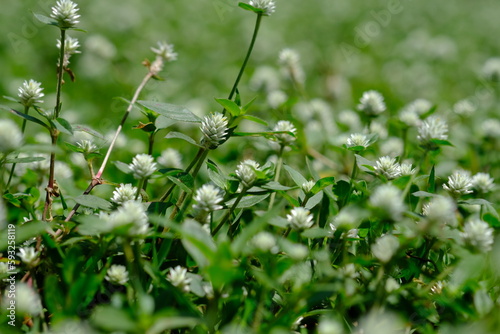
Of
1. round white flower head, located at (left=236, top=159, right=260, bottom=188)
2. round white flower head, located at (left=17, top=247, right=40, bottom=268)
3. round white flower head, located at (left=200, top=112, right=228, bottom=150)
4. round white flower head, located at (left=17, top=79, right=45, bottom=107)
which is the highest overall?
round white flower head, located at (left=17, top=79, right=45, bottom=107)

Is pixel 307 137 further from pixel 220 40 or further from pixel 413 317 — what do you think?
pixel 220 40

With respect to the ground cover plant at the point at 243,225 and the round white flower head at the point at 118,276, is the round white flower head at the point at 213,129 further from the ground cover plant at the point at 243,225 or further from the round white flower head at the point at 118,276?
the round white flower head at the point at 118,276

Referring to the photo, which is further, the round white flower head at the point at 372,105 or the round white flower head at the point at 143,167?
the round white flower head at the point at 372,105

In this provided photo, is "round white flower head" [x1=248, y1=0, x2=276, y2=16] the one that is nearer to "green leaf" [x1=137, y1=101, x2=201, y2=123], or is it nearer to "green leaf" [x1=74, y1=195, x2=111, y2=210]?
"green leaf" [x1=137, y1=101, x2=201, y2=123]

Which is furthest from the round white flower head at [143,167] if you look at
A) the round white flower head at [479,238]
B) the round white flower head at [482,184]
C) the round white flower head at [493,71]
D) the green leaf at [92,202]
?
the round white flower head at [493,71]

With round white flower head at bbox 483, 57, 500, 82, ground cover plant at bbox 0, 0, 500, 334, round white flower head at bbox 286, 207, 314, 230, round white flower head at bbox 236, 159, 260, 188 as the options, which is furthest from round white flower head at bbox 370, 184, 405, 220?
round white flower head at bbox 483, 57, 500, 82

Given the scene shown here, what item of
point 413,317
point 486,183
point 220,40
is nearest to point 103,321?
point 413,317

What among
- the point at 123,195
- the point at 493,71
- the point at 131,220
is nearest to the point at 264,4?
the point at 123,195
